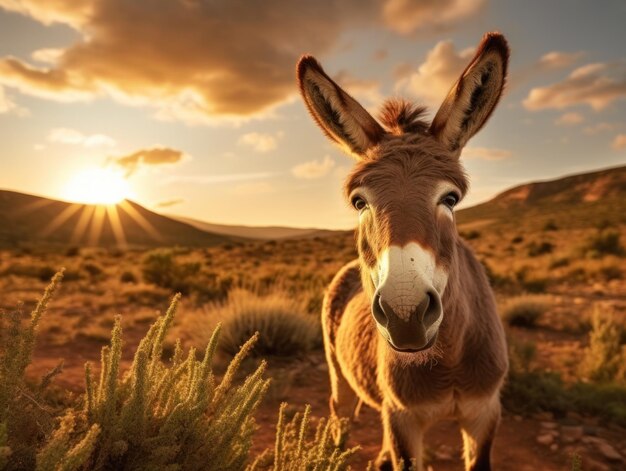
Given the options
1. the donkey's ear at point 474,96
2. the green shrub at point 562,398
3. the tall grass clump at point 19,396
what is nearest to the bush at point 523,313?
the green shrub at point 562,398

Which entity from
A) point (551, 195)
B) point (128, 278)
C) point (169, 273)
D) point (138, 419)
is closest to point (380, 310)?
point (138, 419)

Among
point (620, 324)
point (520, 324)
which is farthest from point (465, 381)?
point (520, 324)

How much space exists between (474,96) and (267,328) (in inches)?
242

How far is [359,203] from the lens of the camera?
2.40m

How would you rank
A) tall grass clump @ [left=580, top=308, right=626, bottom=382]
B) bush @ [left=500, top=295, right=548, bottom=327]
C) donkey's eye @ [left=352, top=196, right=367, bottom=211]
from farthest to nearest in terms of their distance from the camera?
bush @ [left=500, top=295, right=548, bottom=327] < tall grass clump @ [left=580, top=308, right=626, bottom=382] < donkey's eye @ [left=352, top=196, right=367, bottom=211]

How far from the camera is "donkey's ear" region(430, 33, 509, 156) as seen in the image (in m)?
2.27

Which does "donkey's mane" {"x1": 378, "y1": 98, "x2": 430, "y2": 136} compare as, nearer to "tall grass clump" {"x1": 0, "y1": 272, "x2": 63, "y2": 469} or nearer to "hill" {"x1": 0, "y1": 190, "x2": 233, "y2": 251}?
"tall grass clump" {"x1": 0, "y1": 272, "x2": 63, "y2": 469}

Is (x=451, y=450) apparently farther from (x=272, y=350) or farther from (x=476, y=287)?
(x=272, y=350)

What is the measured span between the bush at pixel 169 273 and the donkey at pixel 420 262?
12.2 meters

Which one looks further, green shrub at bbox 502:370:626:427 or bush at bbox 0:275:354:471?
green shrub at bbox 502:370:626:427

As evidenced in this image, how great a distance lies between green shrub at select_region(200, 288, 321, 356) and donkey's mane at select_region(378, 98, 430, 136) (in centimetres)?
539

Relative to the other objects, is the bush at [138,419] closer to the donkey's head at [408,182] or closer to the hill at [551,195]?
the donkey's head at [408,182]

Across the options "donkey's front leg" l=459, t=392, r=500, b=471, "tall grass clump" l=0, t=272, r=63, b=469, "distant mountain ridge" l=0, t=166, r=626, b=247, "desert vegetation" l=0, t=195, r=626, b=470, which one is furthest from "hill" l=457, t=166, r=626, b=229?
"tall grass clump" l=0, t=272, r=63, b=469

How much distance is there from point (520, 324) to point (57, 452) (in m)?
10.2
